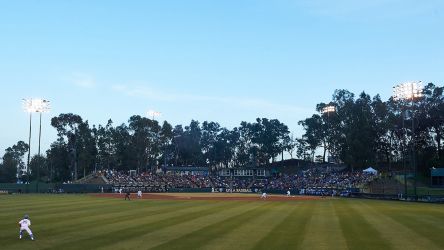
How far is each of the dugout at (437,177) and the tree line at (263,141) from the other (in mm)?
5104

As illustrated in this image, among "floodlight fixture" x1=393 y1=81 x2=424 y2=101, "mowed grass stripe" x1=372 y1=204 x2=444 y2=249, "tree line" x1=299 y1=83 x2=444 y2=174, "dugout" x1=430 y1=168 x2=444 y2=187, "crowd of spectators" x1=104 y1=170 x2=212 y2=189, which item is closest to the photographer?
"mowed grass stripe" x1=372 y1=204 x2=444 y2=249

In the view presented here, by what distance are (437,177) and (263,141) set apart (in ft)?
293

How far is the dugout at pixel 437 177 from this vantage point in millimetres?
81338

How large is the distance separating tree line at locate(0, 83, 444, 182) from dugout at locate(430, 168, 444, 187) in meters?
5.10

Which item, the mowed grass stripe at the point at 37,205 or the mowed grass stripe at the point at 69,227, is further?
the mowed grass stripe at the point at 37,205

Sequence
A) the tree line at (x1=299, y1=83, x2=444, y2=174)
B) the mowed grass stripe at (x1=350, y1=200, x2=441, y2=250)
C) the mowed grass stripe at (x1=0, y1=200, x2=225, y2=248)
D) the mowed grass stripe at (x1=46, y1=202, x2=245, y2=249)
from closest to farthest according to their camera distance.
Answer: the mowed grass stripe at (x1=350, y1=200, x2=441, y2=250) < the mowed grass stripe at (x1=46, y1=202, x2=245, y2=249) < the mowed grass stripe at (x1=0, y1=200, x2=225, y2=248) < the tree line at (x1=299, y1=83, x2=444, y2=174)

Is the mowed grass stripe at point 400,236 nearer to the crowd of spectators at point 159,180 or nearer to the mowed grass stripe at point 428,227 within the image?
the mowed grass stripe at point 428,227

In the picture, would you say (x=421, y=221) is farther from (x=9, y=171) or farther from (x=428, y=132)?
(x=9, y=171)

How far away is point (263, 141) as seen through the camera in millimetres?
169625

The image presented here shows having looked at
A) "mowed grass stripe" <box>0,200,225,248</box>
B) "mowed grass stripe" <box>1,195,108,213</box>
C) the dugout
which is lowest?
"mowed grass stripe" <box>1,195,108,213</box>

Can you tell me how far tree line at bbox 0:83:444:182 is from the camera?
101312mm

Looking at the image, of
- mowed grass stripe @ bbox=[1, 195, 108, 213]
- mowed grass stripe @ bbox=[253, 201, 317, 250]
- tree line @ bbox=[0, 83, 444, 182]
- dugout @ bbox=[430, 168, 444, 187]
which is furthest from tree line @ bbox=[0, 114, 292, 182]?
mowed grass stripe @ bbox=[253, 201, 317, 250]

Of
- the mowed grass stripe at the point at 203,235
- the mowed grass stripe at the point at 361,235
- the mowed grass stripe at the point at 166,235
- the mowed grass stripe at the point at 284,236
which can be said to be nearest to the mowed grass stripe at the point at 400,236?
the mowed grass stripe at the point at 361,235

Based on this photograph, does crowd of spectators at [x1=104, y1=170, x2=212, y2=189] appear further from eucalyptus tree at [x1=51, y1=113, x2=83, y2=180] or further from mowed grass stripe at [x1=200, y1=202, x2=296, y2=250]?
mowed grass stripe at [x1=200, y1=202, x2=296, y2=250]
